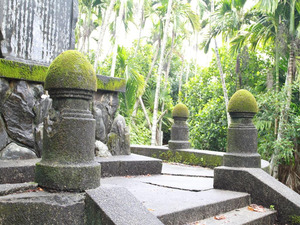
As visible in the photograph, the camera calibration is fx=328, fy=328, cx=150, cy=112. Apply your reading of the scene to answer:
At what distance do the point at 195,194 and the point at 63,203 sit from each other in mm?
1975

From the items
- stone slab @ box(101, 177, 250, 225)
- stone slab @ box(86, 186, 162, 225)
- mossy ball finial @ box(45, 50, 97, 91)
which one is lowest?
stone slab @ box(101, 177, 250, 225)

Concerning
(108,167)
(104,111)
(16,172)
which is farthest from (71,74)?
(104,111)

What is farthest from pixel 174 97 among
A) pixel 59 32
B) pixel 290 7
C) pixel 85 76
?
pixel 85 76

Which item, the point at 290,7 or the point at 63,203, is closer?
the point at 63,203

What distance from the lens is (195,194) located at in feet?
13.4

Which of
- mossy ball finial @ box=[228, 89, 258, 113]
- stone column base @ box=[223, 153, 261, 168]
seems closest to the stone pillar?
mossy ball finial @ box=[228, 89, 258, 113]

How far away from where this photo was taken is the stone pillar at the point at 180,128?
831 centimetres

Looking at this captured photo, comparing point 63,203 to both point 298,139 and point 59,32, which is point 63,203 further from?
point 298,139

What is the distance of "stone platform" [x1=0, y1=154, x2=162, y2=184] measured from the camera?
3605 millimetres

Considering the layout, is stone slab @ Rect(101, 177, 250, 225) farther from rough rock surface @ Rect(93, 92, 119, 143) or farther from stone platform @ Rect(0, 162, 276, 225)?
rough rock surface @ Rect(93, 92, 119, 143)

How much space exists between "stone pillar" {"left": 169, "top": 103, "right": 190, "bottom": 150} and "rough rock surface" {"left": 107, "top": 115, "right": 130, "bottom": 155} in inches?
109

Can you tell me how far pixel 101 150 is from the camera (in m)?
5.31

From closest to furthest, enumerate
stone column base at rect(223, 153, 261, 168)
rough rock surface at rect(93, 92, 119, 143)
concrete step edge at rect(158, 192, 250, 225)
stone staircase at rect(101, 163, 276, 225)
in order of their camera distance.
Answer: concrete step edge at rect(158, 192, 250, 225)
stone staircase at rect(101, 163, 276, 225)
stone column base at rect(223, 153, 261, 168)
rough rock surface at rect(93, 92, 119, 143)

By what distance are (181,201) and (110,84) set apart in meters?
2.74
